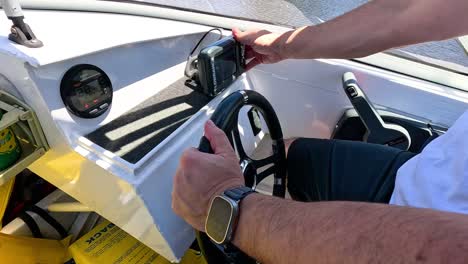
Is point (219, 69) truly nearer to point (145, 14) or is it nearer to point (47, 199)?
point (145, 14)

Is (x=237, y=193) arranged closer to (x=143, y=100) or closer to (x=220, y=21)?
(x=143, y=100)

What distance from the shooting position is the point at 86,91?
1.14 meters

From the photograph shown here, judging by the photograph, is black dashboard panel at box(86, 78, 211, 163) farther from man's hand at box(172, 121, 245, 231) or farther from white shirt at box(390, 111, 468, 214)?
white shirt at box(390, 111, 468, 214)

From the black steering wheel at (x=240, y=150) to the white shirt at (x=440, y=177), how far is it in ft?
1.10

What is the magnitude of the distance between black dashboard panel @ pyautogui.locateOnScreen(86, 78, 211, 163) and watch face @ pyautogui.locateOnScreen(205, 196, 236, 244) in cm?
37

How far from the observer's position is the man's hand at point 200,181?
2.53 ft

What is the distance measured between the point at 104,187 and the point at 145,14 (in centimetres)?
89

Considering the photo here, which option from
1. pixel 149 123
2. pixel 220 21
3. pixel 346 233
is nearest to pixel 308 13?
pixel 220 21

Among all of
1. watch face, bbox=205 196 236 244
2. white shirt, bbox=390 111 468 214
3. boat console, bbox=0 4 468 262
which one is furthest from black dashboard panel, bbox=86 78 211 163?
white shirt, bbox=390 111 468 214

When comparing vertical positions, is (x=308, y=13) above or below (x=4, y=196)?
above

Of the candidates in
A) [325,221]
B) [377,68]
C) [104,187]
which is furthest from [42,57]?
[377,68]

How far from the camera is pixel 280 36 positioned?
132 centimetres

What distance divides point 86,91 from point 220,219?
653 millimetres

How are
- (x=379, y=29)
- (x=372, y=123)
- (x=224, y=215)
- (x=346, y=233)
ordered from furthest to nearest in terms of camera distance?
1. (x=372, y=123)
2. (x=379, y=29)
3. (x=224, y=215)
4. (x=346, y=233)
